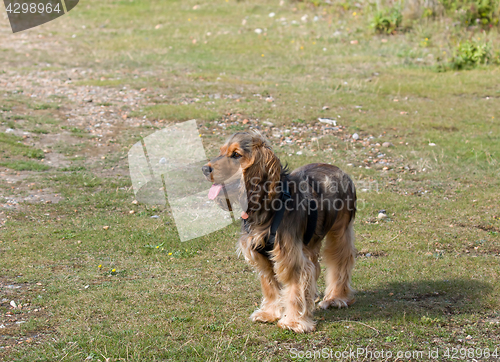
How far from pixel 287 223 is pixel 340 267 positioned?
1235 mm

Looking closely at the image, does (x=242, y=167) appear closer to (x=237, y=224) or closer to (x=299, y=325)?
(x=299, y=325)

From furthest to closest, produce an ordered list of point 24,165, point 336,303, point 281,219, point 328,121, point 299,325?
1. point 328,121
2. point 24,165
3. point 336,303
4. point 299,325
5. point 281,219

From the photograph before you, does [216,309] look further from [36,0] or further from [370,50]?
[36,0]

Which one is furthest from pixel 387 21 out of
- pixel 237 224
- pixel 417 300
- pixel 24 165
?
pixel 417 300

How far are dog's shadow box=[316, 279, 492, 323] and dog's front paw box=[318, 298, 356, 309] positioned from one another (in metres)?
0.06

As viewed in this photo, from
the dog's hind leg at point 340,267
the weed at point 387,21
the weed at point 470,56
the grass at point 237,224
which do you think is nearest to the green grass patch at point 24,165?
the grass at point 237,224

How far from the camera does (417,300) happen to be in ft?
20.4

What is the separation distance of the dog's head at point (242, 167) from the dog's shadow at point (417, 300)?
1.86 m

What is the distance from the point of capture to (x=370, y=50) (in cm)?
1972

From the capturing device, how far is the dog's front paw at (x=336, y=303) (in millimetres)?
6121

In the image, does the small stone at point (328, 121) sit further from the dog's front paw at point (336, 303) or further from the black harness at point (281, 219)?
the black harness at point (281, 219)

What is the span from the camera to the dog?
5.07 meters

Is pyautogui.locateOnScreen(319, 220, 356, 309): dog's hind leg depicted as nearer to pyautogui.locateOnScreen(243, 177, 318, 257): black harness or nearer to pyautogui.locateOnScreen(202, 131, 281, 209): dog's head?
pyautogui.locateOnScreen(243, 177, 318, 257): black harness

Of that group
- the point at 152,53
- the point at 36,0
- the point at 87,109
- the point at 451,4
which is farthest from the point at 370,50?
the point at 36,0
